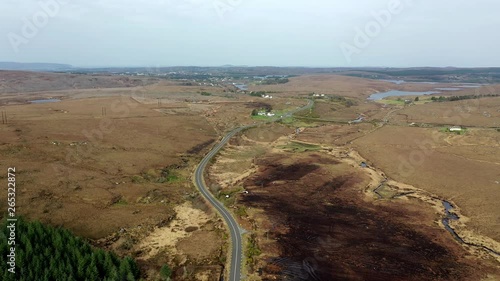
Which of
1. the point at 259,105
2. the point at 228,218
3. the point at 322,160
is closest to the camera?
the point at 228,218

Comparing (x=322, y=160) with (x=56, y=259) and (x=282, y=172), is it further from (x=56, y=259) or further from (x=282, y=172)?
(x=56, y=259)

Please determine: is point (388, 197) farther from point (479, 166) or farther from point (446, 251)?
point (479, 166)

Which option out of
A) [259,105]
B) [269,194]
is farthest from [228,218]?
[259,105]

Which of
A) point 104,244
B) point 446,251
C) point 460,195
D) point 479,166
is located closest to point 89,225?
point 104,244

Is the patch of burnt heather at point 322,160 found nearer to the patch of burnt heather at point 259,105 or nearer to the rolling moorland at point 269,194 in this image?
the rolling moorland at point 269,194

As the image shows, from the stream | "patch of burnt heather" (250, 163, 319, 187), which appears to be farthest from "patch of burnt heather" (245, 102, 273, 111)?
the stream

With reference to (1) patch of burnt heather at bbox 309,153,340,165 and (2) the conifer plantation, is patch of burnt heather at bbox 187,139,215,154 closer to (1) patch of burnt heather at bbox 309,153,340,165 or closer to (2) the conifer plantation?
(1) patch of burnt heather at bbox 309,153,340,165
